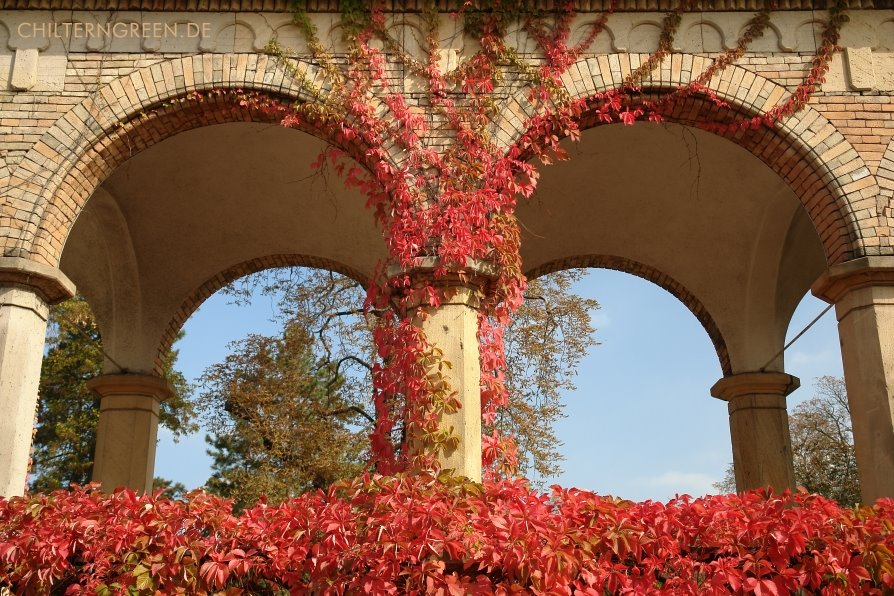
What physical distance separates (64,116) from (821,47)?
583 centimetres

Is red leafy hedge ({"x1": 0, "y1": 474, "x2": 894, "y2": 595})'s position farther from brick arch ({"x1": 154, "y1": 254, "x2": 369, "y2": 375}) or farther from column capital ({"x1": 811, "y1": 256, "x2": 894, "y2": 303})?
brick arch ({"x1": 154, "y1": 254, "x2": 369, "y2": 375})

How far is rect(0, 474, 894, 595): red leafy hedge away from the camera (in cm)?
432

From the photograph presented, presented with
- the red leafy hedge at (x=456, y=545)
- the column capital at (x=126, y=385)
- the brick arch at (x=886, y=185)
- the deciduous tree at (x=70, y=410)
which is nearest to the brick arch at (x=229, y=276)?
the column capital at (x=126, y=385)

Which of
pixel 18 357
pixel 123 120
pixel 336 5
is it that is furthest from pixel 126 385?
pixel 336 5

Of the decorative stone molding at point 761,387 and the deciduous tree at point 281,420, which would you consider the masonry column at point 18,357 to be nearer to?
the decorative stone molding at point 761,387

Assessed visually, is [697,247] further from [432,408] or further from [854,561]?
[854,561]

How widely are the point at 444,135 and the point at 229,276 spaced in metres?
4.36

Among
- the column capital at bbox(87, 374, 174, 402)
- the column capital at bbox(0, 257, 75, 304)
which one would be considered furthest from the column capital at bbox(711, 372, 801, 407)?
the column capital at bbox(0, 257, 75, 304)

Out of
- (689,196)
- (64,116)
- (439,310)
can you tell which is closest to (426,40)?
(439,310)

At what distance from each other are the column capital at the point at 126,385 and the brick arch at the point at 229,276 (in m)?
0.33

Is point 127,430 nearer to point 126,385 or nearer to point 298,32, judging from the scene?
point 126,385

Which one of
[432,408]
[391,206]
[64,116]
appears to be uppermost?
[64,116]

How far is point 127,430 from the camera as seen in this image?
9234 mm

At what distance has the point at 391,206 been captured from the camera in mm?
6496
